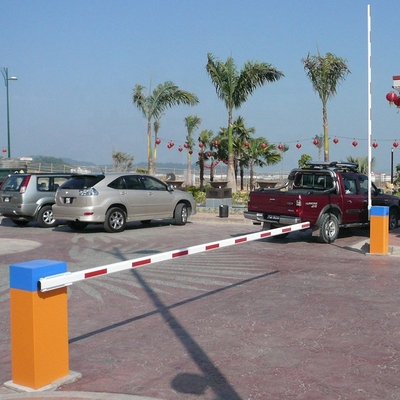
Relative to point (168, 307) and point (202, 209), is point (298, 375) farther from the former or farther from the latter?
point (202, 209)

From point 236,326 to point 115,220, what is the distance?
10.2 metres

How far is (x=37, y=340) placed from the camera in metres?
5.01

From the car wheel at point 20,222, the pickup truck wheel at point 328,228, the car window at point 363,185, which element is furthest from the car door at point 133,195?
the car window at point 363,185

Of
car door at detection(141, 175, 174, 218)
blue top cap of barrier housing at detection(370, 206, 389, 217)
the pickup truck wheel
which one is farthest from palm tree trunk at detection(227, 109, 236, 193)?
blue top cap of barrier housing at detection(370, 206, 389, 217)

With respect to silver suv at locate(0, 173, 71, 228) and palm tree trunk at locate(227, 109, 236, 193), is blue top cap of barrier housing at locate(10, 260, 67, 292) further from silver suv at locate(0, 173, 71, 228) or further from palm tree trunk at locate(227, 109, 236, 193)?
palm tree trunk at locate(227, 109, 236, 193)

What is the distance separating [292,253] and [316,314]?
5.43 m

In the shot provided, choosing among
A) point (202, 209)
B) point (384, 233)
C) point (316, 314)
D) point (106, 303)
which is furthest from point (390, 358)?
point (202, 209)

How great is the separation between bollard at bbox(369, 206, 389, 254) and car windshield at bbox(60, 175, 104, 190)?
7.66 m

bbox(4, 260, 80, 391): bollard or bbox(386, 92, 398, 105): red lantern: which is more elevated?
bbox(386, 92, 398, 105): red lantern

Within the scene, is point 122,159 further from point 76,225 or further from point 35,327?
point 35,327

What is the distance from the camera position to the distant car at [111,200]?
16266mm

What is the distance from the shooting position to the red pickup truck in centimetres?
1401

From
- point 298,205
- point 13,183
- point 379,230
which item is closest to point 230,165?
point 13,183

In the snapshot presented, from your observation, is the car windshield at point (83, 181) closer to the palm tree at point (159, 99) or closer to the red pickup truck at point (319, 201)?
the red pickup truck at point (319, 201)
